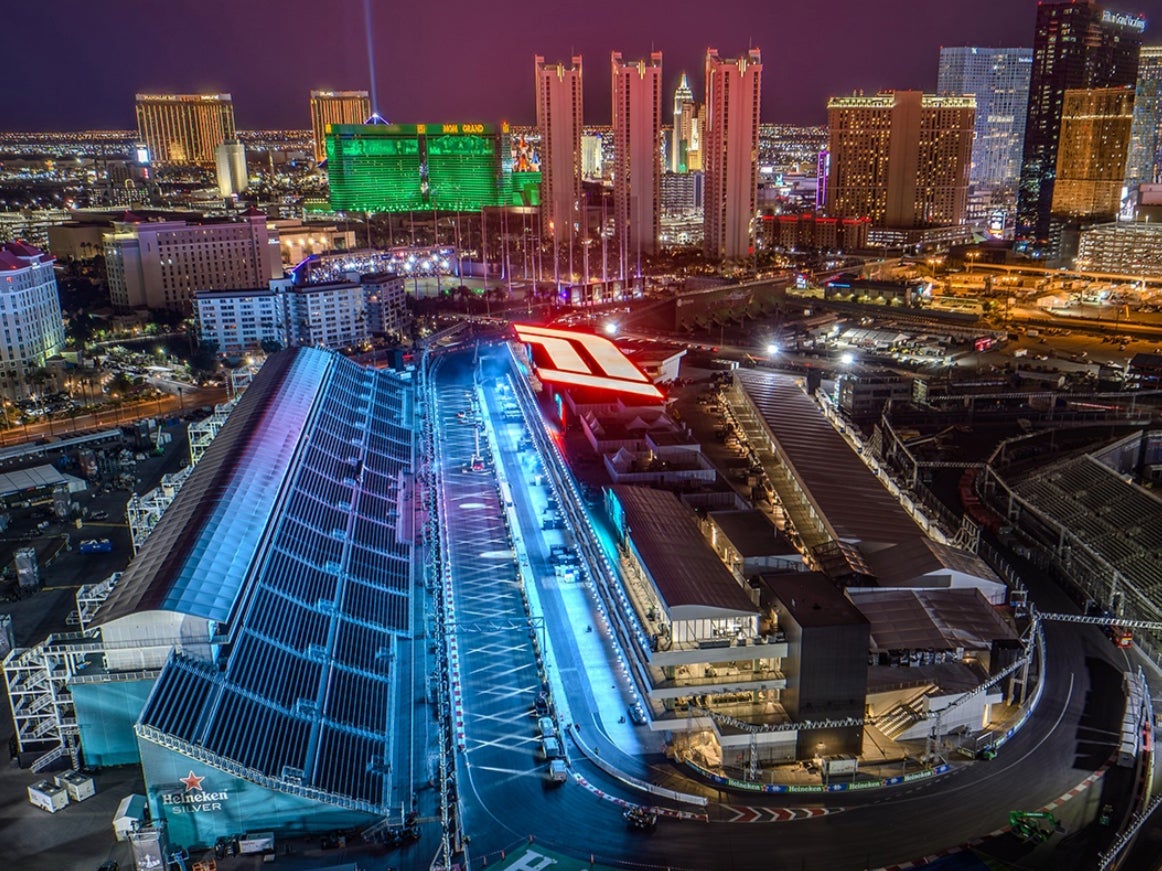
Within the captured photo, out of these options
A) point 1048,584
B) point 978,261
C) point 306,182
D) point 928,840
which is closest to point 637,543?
point 928,840

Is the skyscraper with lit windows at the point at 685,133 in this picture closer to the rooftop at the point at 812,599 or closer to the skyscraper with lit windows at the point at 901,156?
the skyscraper with lit windows at the point at 901,156

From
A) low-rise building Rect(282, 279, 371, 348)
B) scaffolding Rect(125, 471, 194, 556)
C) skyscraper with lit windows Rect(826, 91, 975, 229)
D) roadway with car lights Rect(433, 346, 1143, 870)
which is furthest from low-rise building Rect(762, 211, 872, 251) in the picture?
scaffolding Rect(125, 471, 194, 556)

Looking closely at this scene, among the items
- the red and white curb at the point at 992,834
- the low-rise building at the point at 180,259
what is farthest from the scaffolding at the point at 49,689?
the low-rise building at the point at 180,259

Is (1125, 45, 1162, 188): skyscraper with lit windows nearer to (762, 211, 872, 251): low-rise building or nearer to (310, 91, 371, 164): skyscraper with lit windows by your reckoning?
(762, 211, 872, 251): low-rise building

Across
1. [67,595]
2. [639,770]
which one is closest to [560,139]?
[67,595]

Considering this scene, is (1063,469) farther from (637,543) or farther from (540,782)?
(540,782)
